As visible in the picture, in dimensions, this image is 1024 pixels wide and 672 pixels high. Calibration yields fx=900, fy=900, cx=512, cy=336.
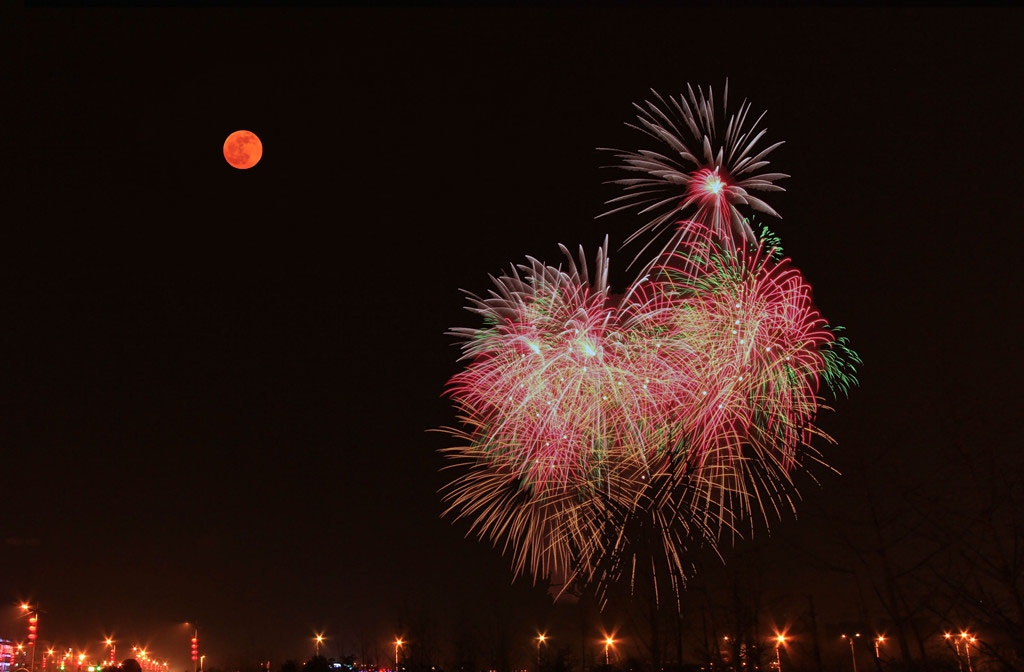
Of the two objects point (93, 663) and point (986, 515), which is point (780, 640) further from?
point (93, 663)

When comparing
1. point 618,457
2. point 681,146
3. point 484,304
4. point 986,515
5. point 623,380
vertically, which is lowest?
point 986,515

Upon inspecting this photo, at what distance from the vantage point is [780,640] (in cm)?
6431

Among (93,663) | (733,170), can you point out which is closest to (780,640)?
(733,170)

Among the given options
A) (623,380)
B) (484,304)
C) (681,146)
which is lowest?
(623,380)

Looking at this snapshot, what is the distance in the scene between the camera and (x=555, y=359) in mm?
22969

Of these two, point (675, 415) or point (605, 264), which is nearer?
point (675, 415)

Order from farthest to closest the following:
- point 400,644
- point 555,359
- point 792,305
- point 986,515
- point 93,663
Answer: point 93,663 < point 400,644 < point 555,359 < point 792,305 < point 986,515

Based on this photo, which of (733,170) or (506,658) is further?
(506,658)

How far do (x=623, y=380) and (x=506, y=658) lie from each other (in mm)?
45241

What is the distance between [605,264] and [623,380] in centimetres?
313

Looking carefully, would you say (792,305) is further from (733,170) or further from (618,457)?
(618,457)

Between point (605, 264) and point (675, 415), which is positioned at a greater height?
point (605, 264)

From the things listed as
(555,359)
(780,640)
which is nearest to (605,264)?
(555,359)

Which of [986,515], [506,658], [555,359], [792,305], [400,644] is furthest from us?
[400,644]
